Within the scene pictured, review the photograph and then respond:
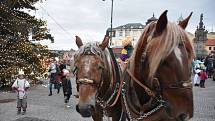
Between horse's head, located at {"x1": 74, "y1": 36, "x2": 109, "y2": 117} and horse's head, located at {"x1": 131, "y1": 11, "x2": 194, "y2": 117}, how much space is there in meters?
0.98

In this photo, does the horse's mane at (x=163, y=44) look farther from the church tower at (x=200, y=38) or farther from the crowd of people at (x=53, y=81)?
the church tower at (x=200, y=38)

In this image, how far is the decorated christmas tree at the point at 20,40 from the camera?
17.4 metres

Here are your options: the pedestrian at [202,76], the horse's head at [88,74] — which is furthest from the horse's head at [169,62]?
the pedestrian at [202,76]

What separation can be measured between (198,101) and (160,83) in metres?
12.3

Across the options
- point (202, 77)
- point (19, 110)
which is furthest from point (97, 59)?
point (202, 77)

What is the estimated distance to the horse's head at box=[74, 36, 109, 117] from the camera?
362 centimetres

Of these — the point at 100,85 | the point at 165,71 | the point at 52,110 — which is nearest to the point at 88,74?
the point at 100,85

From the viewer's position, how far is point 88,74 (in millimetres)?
3754

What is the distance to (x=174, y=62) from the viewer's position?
259cm

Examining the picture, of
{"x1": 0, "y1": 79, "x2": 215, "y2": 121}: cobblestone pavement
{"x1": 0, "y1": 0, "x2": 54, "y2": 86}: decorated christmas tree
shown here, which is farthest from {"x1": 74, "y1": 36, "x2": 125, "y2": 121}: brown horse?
{"x1": 0, "y1": 0, "x2": 54, "y2": 86}: decorated christmas tree

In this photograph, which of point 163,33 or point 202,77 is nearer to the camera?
point 163,33

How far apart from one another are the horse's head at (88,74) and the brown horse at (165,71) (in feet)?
2.57

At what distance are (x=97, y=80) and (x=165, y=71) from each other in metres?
1.33

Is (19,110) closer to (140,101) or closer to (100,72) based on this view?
(100,72)
